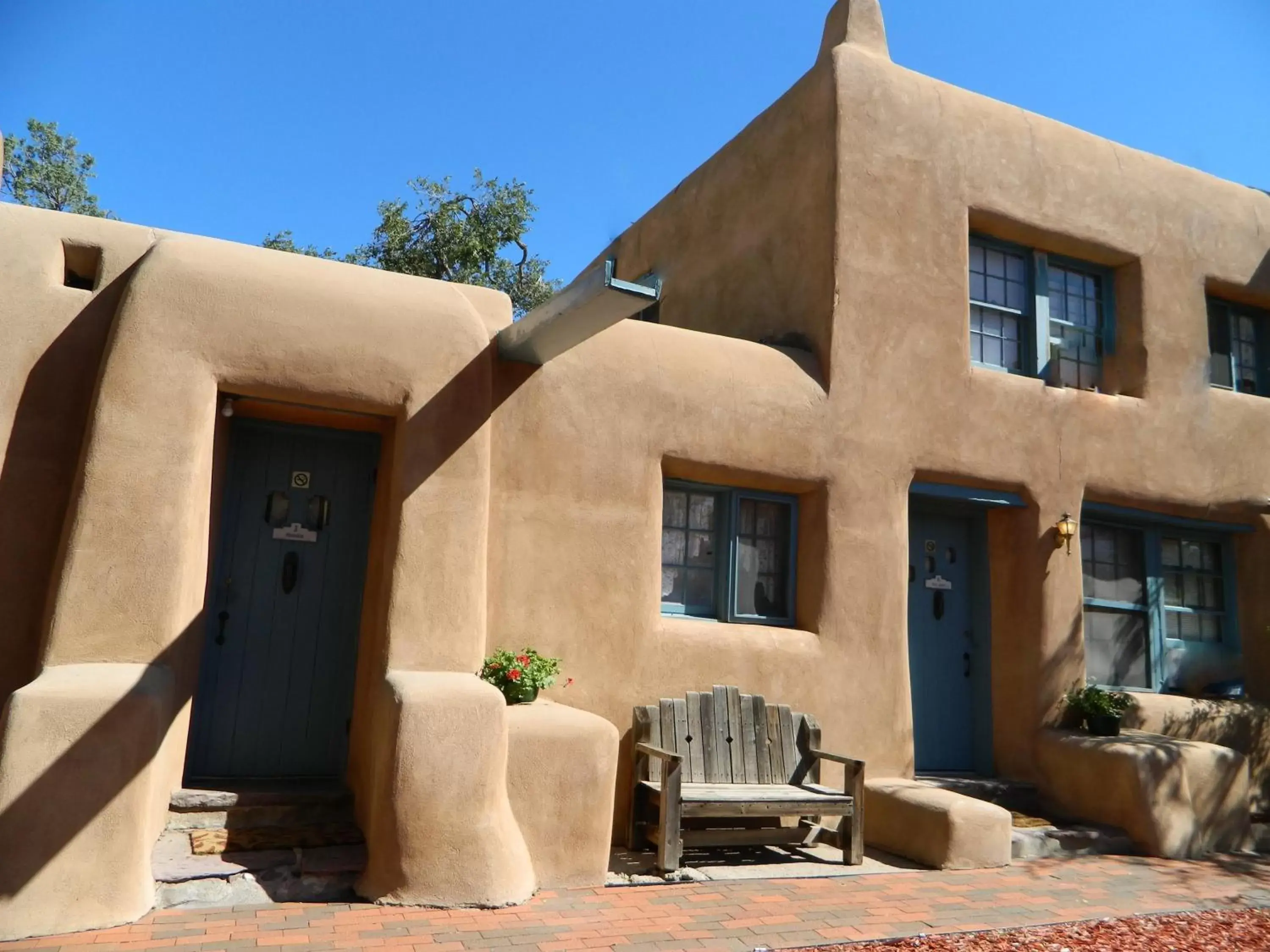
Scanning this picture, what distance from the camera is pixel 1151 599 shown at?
9.47 meters

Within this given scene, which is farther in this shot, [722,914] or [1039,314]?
[1039,314]

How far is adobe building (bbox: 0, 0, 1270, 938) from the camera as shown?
5359 mm

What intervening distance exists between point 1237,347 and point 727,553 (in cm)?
688

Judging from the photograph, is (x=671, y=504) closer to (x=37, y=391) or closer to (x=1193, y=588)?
(x=37, y=391)

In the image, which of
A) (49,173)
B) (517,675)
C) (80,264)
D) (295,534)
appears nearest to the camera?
(517,675)

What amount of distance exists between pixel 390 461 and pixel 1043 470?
19.2ft

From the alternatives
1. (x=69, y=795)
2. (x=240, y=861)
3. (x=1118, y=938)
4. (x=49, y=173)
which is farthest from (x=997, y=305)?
(x=49, y=173)

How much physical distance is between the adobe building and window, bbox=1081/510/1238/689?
43 millimetres

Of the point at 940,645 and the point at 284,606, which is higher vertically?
the point at 284,606

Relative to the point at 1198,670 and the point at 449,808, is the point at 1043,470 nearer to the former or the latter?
the point at 1198,670

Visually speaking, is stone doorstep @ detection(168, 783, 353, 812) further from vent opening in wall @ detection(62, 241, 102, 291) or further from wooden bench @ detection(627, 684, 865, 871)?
vent opening in wall @ detection(62, 241, 102, 291)

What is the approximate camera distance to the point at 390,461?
6348mm

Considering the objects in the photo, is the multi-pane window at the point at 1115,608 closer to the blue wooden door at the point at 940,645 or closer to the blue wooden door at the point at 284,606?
the blue wooden door at the point at 940,645

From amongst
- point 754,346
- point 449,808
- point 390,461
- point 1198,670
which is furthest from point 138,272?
point 1198,670
